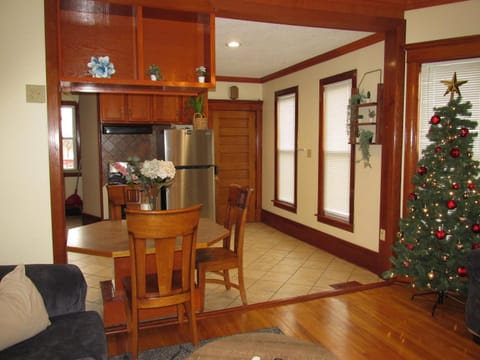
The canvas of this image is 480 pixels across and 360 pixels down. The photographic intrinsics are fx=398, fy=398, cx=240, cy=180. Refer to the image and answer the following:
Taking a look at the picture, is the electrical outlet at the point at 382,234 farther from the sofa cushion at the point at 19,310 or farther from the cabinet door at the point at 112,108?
the cabinet door at the point at 112,108

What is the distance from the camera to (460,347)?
260 centimetres

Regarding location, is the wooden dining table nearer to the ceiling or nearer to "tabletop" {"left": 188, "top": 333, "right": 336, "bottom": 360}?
"tabletop" {"left": 188, "top": 333, "right": 336, "bottom": 360}

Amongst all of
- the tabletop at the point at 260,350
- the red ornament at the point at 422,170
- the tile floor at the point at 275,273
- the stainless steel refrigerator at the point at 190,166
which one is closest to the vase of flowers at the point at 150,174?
the tile floor at the point at 275,273

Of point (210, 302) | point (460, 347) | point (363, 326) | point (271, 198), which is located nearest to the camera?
point (460, 347)

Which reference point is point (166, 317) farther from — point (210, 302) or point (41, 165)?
point (41, 165)

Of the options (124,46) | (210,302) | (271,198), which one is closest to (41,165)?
(124,46)

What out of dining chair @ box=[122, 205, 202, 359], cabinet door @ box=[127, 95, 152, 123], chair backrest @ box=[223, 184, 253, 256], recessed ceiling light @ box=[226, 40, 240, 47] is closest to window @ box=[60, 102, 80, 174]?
cabinet door @ box=[127, 95, 152, 123]

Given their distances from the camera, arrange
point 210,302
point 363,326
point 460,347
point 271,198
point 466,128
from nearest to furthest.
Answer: point 460,347 < point 363,326 < point 466,128 < point 210,302 < point 271,198

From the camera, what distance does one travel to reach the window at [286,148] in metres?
5.95

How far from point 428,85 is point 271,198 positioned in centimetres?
352

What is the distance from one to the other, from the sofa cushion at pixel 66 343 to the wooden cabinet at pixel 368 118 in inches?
122

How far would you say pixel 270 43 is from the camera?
458cm

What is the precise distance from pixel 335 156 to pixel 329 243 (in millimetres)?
A: 1106

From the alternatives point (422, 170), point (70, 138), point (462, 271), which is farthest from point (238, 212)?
point (70, 138)
